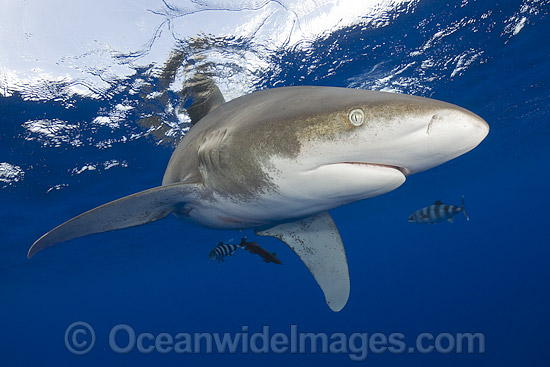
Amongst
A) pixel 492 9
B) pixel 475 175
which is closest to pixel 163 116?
pixel 492 9

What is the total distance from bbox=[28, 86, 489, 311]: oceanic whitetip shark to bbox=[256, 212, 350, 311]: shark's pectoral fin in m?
0.99

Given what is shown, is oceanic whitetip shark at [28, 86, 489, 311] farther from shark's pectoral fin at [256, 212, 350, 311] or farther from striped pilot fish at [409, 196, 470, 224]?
striped pilot fish at [409, 196, 470, 224]

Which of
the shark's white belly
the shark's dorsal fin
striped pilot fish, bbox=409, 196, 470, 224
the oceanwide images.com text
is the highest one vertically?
the shark's dorsal fin

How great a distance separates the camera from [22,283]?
3528 cm

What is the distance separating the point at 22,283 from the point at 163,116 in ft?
120

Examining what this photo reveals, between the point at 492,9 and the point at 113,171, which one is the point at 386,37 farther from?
the point at 113,171

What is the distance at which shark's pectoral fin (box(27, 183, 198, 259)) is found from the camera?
288 centimetres

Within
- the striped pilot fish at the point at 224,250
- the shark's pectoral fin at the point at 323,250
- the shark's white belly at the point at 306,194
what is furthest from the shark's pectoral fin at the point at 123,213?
the striped pilot fish at the point at 224,250

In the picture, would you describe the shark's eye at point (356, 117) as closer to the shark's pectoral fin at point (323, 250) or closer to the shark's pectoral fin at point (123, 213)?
the shark's pectoral fin at point (123, 213)

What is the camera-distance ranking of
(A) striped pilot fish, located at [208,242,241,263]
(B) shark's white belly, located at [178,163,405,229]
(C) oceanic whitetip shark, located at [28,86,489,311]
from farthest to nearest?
(A) striped pilot fish, located at [208,242,241,263], (B) shark's white belly, located at [178,163,405,229], (C) oceanic whitetip shark, located at [28,86,489,311]

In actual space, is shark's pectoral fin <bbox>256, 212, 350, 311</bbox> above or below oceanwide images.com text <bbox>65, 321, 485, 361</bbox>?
above

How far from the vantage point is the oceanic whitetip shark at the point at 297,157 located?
1.91 meters

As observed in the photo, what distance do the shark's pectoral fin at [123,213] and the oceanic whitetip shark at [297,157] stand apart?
1 centimetres

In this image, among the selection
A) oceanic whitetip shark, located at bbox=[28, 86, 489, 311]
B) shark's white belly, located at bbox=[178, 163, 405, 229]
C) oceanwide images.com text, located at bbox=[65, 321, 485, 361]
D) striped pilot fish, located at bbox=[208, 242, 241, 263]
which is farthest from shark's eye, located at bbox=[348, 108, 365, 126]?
oceanwide images.com text, located at bbox=[65, 321, 485, 361]
